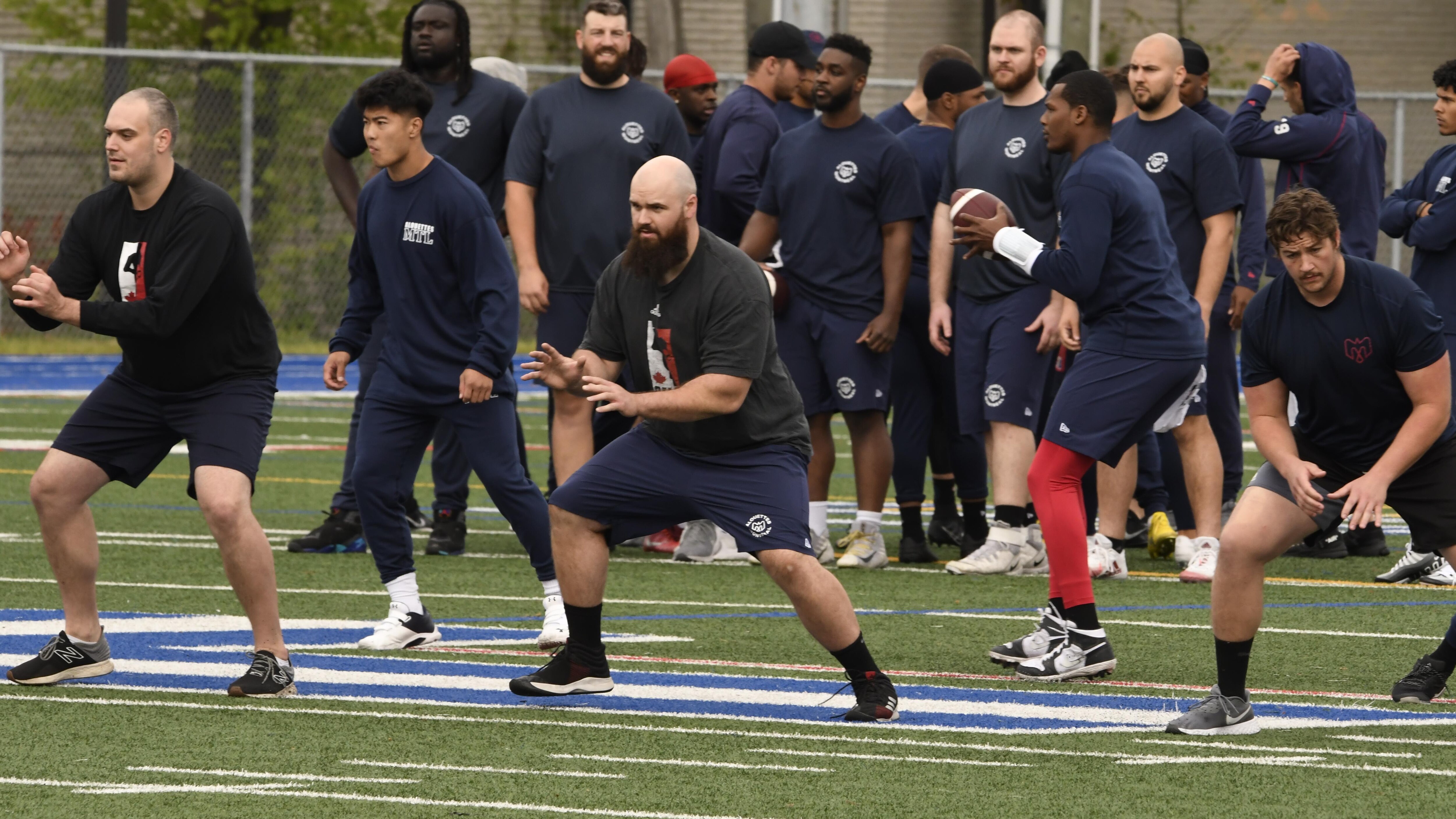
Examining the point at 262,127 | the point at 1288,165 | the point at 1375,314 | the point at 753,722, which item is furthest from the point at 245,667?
the point at 262,127

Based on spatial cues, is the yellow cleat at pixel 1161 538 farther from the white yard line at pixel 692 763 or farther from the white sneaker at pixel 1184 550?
the white yard line at pixel 692 763

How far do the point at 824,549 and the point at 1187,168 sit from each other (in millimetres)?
2483

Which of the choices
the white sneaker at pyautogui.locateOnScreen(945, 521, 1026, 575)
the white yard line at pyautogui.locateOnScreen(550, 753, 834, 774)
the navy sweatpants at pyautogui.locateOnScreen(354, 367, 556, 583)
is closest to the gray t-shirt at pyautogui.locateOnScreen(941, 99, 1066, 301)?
the white sneaker at pyautogui.locateOnScreen(945, 521, 1026, 575)

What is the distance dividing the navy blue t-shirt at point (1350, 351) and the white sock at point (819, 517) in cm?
417

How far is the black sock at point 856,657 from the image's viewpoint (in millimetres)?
7238

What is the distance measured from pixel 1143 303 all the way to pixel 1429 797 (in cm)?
300

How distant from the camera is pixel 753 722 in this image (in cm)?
726

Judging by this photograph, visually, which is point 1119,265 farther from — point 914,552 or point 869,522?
point 914,552

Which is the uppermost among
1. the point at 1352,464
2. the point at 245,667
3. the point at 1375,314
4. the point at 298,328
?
the point at 1375,314

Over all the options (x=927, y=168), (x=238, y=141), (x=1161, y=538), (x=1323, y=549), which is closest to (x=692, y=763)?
(x=1161, y=538)

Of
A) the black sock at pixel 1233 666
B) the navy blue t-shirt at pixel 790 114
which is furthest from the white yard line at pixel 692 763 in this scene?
the navy blue t-shirt at pixel 790 114

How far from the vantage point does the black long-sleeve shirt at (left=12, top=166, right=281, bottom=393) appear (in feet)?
24.9

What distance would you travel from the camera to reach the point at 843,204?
11.1 meters

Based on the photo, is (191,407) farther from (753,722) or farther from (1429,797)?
(1429,797)
